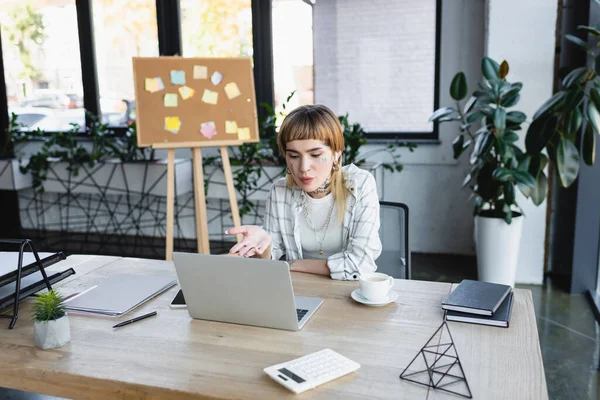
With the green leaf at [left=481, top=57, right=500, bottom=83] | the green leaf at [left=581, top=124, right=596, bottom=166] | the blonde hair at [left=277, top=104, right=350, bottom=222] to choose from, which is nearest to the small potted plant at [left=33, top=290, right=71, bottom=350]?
the blonde hair at [left=277, top=104, right=350, bottom=222]

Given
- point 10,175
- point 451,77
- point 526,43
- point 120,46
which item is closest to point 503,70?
point 526,43

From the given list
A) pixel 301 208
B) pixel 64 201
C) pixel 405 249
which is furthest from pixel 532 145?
pixel 64 201

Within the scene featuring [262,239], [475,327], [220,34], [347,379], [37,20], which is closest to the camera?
[347,379]

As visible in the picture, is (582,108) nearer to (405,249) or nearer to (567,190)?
(567,190)

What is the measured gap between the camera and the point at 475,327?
4.20 feet

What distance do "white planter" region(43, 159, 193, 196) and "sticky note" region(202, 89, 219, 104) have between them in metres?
0.94

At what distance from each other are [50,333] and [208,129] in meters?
2.27

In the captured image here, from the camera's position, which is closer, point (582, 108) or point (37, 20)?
point (582, 108)

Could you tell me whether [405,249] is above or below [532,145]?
below

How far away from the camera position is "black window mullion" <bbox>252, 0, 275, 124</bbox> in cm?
433

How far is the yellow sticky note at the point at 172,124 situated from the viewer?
3.31m

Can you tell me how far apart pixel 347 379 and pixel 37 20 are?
5.02 meters

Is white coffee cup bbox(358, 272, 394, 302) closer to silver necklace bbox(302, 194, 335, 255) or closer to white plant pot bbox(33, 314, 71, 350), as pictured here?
silver necklace bbox(302, 194, 335, 255)

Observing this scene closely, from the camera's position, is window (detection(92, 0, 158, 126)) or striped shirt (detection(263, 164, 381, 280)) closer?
striped shirt (detection(263, 164, 381, 280))
